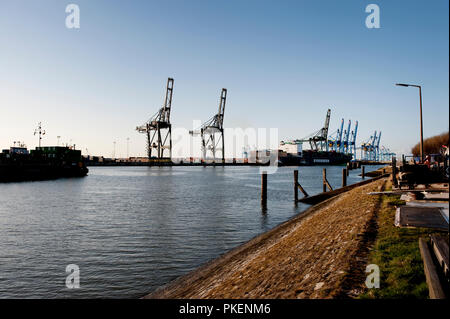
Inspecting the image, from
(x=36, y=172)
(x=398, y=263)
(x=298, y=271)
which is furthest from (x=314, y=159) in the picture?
(x=398, y=263)

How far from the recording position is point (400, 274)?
495 cm

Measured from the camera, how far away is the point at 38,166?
7556cm

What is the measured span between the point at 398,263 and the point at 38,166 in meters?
84.6

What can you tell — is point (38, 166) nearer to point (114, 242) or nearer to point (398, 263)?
point (114, 242)

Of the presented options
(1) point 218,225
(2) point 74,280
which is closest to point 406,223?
(2) point 74,280

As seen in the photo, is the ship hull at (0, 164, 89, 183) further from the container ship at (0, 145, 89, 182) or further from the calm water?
the calm water

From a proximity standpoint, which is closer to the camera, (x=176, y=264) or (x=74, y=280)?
(x=74, y=280)

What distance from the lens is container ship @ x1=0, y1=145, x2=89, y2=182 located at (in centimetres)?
6756

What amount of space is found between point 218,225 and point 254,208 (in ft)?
23.8

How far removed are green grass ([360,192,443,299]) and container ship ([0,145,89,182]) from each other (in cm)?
7495

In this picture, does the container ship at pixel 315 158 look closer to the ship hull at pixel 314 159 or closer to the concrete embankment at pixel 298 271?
the ship hull at pixel 314 159

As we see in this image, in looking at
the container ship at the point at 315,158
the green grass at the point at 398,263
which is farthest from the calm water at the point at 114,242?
the container ship at the point at 315,158

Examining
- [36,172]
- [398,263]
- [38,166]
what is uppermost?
[38,166]

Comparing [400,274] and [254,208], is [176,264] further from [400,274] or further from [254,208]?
[254,208]
